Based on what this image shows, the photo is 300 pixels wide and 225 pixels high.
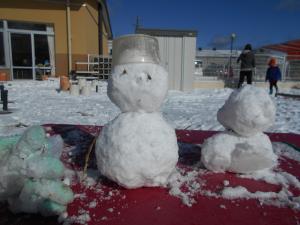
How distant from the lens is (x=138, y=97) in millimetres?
2127

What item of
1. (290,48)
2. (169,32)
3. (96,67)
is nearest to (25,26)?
(96,67)

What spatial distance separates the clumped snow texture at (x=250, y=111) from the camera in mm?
2268

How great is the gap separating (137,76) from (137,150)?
0.55 metres

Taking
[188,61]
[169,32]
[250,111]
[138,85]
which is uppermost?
[169,32]

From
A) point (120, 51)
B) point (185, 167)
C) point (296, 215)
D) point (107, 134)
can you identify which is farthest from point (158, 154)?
point (296, 215)

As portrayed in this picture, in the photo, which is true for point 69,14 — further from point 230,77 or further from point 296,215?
point 296,215

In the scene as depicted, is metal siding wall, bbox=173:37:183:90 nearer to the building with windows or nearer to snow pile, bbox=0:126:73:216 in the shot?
the building with windows

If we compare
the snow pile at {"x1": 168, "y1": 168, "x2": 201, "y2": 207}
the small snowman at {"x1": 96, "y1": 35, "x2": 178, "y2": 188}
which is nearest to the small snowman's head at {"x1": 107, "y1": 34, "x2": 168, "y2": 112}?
Result: the small snowman at {"x1": 96, "y1": 35, "x2": 178, "y2": 188}

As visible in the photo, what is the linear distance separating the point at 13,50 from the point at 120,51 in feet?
38.4

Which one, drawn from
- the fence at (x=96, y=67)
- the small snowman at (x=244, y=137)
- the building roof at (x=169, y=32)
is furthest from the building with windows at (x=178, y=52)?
the small snowman at (x=244, y=137)

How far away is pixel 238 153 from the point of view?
7.79 ft

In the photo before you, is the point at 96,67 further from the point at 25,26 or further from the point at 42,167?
the point at 42,167

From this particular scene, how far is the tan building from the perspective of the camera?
465 inches

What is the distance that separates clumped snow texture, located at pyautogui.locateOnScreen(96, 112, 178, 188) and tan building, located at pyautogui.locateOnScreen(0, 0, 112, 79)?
35.7 ft
